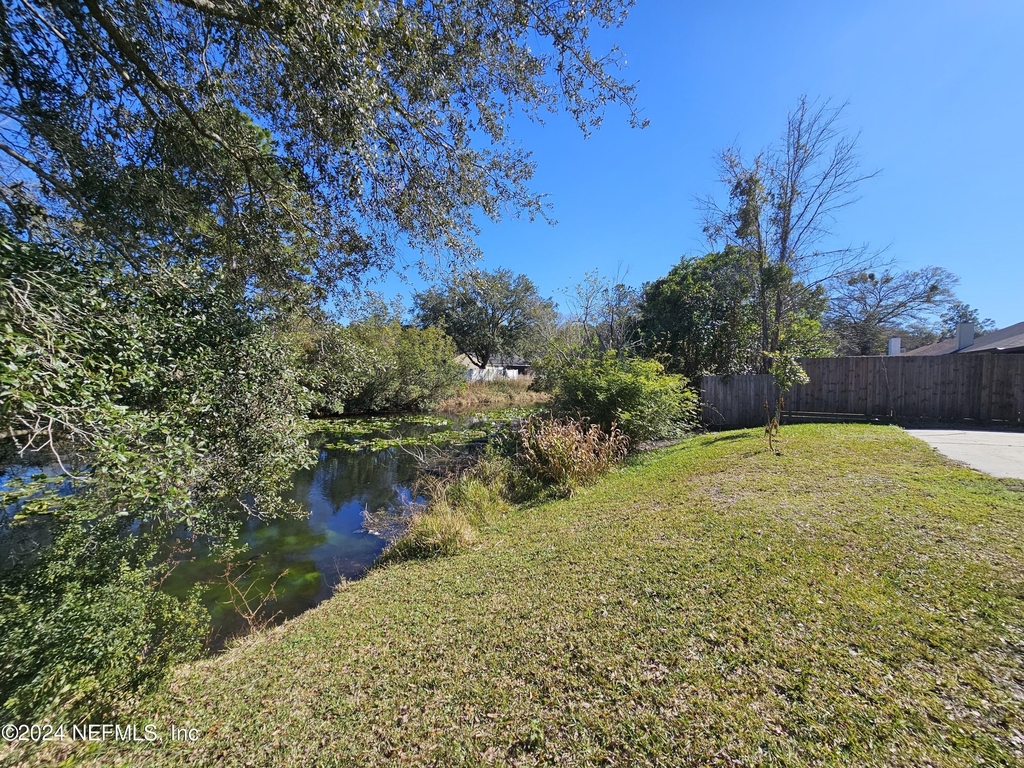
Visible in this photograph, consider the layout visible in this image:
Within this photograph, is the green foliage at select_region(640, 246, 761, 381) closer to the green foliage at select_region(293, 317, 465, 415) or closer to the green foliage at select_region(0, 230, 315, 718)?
the green foliage at select_region(293, 317, 465, 415)

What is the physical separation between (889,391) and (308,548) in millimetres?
14526

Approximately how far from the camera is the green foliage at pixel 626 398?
9.61 metres

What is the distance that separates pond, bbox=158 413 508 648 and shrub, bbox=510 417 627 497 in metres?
2.69

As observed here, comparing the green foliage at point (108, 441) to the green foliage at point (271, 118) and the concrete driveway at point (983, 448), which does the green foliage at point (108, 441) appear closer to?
the green foliage at point (271, 118)

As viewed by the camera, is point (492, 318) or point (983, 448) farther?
point (492, 318)

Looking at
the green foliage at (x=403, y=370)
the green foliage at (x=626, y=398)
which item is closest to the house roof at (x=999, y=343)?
the green foliage at (x=626, y=398)

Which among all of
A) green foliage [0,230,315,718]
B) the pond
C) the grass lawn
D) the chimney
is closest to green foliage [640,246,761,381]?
the chimney

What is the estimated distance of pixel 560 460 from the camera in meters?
7.88

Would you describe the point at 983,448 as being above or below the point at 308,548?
above

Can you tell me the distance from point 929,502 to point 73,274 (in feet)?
26.5

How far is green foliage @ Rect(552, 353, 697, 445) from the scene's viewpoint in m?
9.61

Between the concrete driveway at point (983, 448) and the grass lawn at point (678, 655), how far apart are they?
1163mm

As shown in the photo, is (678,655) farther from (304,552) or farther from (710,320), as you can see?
(710,320)

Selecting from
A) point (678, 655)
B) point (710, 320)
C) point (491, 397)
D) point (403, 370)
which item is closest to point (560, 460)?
point (678, 655)
